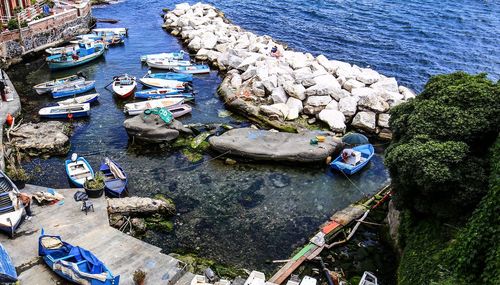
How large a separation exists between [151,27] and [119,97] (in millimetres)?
28477

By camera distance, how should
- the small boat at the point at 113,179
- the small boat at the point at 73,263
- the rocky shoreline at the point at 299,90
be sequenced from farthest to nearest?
the rocky shoreline at the point at 299,90, the small boat at the point at 113,179, the small boat at the point at 73,263

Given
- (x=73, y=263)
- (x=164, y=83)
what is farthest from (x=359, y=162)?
(x=164, y=83)

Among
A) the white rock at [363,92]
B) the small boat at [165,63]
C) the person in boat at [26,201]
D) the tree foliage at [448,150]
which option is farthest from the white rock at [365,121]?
the person in boat at [26,201]

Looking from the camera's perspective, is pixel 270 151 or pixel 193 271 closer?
pixel 193 271

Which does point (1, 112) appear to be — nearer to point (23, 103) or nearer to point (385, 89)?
point (23, 103)

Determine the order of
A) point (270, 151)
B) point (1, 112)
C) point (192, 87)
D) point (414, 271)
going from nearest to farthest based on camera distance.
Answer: point (414, 271)
point (270, 151)
point (1, 112)
point (192, 87)

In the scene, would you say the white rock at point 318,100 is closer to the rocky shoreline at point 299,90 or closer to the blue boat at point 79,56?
the rocky shoreline at point 299,90

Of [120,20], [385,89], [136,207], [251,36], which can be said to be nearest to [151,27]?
[120,20]

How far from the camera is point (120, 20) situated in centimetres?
7162

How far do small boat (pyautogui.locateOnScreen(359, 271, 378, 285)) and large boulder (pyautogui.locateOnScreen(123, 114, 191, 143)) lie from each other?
782 inches

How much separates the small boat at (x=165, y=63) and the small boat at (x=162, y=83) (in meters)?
4.48

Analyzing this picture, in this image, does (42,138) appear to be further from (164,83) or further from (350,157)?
(350,157)

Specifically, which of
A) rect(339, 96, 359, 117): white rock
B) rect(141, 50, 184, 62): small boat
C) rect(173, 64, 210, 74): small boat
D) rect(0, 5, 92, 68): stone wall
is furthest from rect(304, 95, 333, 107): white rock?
rect(0, 5, 92, 68): stone wall

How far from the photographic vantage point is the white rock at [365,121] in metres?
38.4
